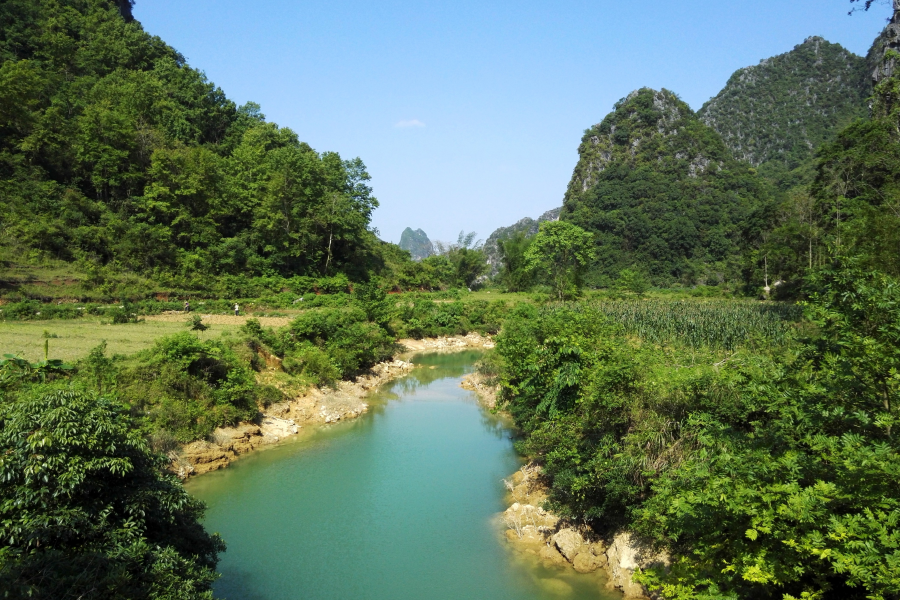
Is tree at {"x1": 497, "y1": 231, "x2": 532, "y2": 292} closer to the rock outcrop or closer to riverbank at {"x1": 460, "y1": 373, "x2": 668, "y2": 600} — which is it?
riverbank at {"x1": 460, "y1": 373, "x2": 668, "y2": 600}

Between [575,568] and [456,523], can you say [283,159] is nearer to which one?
[456,523]

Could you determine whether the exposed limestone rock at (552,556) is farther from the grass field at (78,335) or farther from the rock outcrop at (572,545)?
the grass field at (78,335)

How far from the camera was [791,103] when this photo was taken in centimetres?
11750

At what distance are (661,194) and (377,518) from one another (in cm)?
8536

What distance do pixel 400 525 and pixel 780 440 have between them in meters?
8.18

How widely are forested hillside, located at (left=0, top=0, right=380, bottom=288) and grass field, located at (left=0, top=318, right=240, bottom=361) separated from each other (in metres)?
8.27

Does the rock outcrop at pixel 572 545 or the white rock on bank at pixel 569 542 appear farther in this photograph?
the white rock on bank at pixel 569 542

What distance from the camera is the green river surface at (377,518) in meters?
10.0

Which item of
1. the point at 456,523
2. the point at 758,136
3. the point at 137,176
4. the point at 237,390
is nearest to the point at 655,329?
the point at 456,523

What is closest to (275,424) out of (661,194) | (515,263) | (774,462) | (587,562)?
(587,562)

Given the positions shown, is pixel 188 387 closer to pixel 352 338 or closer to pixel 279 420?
pixel 279 420

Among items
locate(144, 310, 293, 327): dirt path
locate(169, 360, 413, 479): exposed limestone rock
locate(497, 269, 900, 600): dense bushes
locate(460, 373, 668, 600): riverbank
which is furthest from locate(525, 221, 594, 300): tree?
locate(497, 269, 900, 600): dense bushes

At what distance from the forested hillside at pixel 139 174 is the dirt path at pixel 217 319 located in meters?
5.41

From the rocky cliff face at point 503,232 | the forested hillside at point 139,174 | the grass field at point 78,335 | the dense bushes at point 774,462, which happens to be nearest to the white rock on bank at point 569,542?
the dense bushes at point 774,462
